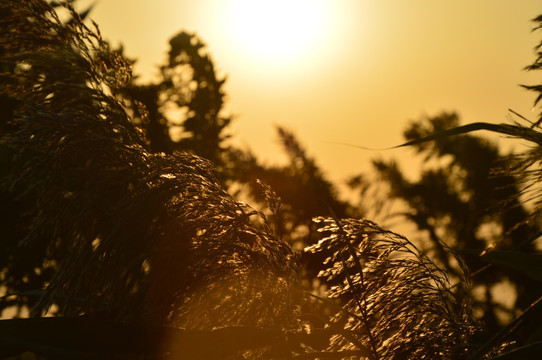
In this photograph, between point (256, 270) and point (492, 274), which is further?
point (492, 274)

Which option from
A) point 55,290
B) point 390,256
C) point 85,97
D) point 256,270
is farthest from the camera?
point 85,97

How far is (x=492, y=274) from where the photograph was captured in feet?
52.1

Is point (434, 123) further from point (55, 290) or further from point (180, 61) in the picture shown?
point (55, 290)

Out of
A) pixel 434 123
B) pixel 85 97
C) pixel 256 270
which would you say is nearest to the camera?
pixel 256 270

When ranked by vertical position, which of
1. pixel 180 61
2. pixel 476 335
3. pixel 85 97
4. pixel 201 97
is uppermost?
pixel 180 61

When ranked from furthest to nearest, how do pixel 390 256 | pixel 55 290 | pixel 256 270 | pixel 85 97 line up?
pixel 85 97, pixel 390 256, pixel 256 270, pixel 55 290

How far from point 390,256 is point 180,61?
10440 millimetres

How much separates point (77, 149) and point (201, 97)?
9.50 m

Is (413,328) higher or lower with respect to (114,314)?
lower

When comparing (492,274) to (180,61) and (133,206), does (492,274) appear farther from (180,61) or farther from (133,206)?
(133,206)

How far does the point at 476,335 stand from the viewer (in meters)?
2.80

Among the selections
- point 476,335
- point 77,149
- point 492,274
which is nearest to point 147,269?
point 77,149

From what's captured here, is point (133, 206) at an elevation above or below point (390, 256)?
above

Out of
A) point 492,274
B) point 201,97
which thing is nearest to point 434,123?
point 492,274
